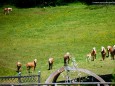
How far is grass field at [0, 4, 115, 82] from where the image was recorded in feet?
102

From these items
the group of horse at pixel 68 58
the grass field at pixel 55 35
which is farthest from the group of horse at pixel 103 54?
the grass field at pixel 55 35

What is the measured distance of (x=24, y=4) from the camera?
59.9m

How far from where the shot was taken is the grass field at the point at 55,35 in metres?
31.2

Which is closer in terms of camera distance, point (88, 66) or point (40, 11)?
point (88, 66)

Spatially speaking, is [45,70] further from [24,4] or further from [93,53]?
[24,4]

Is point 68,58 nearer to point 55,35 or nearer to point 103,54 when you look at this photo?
point 103,54

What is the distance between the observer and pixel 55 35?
41594 millimetres

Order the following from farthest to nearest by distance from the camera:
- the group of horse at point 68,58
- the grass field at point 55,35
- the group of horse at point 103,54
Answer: the grass field at point 55,35, the group of horse at point 103,54, the group of horse at point 68,58

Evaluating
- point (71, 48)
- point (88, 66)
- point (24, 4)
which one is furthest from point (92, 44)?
point (24, 4)

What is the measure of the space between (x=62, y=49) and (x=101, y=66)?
8.27m

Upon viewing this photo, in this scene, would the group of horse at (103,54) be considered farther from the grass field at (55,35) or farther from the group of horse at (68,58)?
the grass field at (55,35)

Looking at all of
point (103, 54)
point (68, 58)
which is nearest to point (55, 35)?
point (68, 58)

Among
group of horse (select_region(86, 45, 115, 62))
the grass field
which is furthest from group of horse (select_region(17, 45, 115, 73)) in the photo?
the grass field

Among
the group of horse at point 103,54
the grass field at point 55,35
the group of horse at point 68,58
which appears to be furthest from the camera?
the grass field at point 55,35
